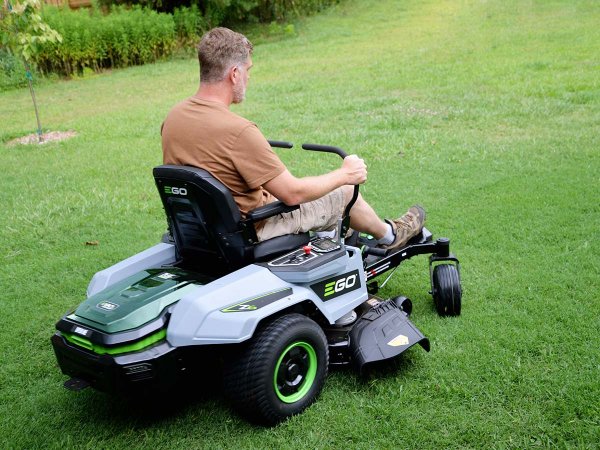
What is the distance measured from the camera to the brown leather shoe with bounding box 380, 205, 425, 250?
4.08m

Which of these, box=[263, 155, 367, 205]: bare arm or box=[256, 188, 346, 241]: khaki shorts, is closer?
box=[263, 155, 367, 205]: bare arm

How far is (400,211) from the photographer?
5.62 m

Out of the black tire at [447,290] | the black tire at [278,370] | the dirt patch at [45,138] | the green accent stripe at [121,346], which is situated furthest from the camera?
the dirt patch at [45,138]

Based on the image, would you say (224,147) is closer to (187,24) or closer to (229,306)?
(229,306)

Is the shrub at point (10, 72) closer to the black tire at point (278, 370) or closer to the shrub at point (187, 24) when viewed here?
the shrub at point (187, 24)

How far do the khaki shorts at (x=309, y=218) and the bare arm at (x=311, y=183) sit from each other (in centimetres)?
22

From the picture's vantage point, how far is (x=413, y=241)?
4.25 metres

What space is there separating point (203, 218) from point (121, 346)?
70 cm

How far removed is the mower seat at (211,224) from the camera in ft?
9.86

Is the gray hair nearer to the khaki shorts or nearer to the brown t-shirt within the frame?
the brown t-shirt

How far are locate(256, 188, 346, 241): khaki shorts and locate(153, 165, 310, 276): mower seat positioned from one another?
6 centimetres

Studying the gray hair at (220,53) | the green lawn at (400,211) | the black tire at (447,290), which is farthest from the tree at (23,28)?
the black tire at (447,290)

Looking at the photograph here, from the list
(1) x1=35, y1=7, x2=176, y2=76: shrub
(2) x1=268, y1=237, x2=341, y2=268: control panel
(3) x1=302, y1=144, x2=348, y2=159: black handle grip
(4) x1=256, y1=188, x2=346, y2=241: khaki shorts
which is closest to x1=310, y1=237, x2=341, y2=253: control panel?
(2) x1=268, y1=237, x2=341, y2=268: control panel

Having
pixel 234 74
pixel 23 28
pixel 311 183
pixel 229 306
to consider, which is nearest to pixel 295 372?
pixel 229 306
